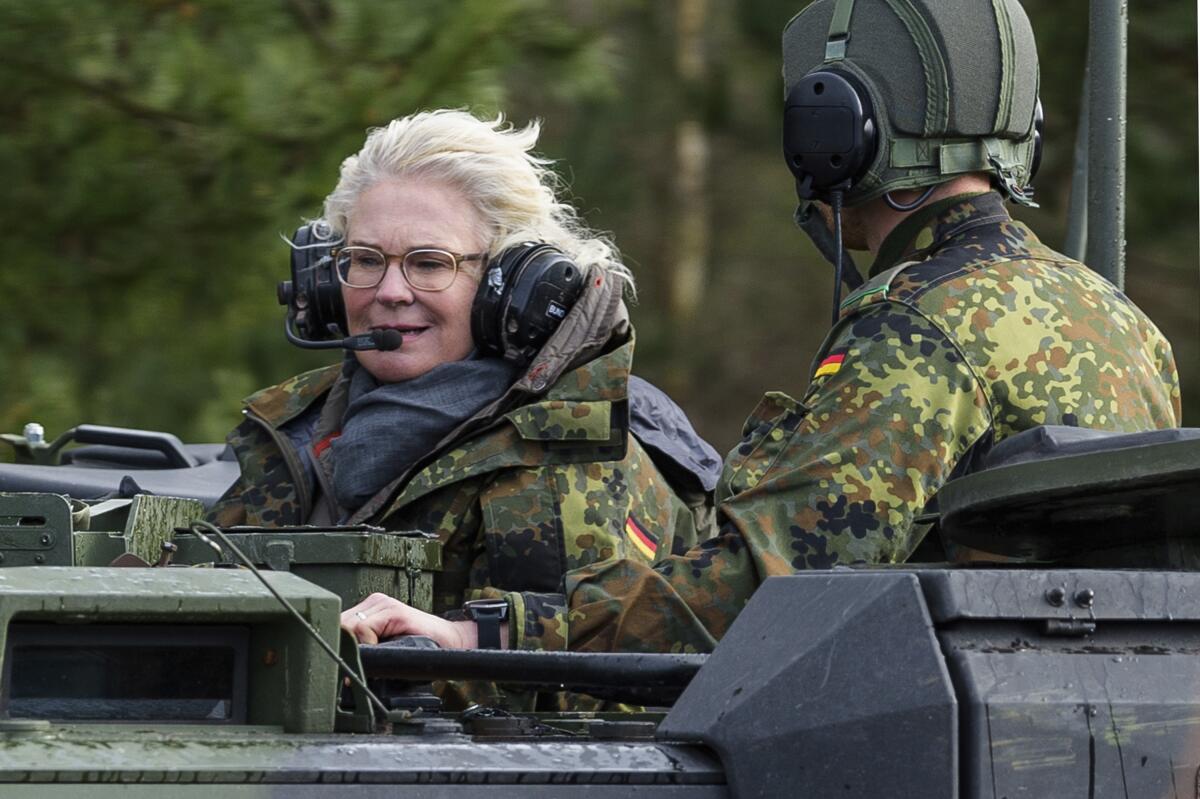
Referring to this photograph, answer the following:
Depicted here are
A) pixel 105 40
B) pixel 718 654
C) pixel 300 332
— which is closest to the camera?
pixel 718 654

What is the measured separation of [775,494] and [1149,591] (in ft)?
3.32

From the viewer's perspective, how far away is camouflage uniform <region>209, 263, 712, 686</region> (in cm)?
393

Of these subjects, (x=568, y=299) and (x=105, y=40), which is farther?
(x=105, y=40)

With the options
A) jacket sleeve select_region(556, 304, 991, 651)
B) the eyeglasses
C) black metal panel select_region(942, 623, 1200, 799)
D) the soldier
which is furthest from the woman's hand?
black metal panel select_region(942, 623, 1200, 799)

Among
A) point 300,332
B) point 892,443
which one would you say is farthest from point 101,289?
point 892,443

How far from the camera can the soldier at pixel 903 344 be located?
3.14 meters

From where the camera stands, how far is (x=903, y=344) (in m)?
3.21

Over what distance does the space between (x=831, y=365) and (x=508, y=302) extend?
1020mm

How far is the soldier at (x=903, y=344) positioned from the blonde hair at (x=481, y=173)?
2.66ft

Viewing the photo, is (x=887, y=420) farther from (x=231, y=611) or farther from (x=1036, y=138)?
(x=231, y=611)

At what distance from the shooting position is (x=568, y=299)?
415 cm

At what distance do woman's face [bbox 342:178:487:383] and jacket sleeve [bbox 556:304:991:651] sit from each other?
113 centimetres

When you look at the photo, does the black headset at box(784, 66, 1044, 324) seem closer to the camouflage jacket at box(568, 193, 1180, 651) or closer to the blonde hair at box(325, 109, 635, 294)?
the camouflage jacket at box(568, 193, 1180, 651)

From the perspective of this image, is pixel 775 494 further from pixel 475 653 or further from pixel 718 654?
pixel 718 654
